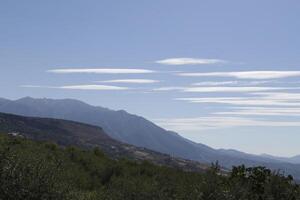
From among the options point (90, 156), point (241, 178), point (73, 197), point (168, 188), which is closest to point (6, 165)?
point (73, 197)

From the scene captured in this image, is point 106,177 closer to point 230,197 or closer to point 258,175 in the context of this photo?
point 258,175

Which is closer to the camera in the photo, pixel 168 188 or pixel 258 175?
pixel 168 188

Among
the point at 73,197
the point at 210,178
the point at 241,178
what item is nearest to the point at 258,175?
the point at 241,178

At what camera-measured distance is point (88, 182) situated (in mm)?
35688

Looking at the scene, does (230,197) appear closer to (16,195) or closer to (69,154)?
(16,195)

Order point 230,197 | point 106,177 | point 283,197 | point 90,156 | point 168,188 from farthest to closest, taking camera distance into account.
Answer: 1. point 90,156
2. point 106,177
3. point 283,197
4. point 168,188
5. point 230,197

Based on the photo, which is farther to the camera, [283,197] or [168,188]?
[283,197]

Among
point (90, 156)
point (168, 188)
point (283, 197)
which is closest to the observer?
point (168, 188)

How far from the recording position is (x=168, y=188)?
26359 mm

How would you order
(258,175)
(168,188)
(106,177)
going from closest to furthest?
(168,188) < (258,175) < (106,177)

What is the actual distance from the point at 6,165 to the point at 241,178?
1744 centimetres

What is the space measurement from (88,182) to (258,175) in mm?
11624

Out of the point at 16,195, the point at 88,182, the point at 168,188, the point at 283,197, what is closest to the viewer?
the point at 16,195

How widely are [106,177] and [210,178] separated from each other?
1595 centimetres
